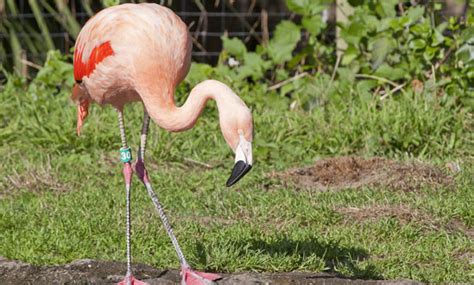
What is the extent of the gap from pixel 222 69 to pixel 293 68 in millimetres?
685

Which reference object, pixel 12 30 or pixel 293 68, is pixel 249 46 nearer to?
pixel 293 68

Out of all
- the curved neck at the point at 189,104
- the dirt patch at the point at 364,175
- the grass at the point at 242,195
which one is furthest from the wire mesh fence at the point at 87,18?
the curved neck at the point at 189,104

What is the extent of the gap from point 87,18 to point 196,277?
5190 mm

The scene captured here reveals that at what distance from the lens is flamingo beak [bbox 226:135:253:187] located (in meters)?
4.52

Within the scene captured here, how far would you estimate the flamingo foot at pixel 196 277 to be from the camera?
475cm

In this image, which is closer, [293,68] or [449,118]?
[449,118]

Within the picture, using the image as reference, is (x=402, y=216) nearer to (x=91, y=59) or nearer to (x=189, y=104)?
(x=189, y=104)

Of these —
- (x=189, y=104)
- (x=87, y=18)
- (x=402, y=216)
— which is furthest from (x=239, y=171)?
(x=87, y=18)

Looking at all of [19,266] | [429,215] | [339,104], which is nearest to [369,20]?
[339,104]

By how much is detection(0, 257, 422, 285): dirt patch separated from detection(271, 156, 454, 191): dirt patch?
182 cm

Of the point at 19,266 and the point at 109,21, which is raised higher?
the point at 109,21

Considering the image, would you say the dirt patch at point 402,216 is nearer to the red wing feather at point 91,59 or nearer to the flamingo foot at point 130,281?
the flamingo foot at point 130,281

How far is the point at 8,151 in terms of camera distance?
759 cm

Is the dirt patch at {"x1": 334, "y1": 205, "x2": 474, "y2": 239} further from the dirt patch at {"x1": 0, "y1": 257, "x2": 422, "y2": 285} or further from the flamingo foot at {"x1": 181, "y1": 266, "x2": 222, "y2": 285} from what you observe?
the flamingo foot at {"x1": 181, "y1": 266, "x2": 222, "y2": 285}
